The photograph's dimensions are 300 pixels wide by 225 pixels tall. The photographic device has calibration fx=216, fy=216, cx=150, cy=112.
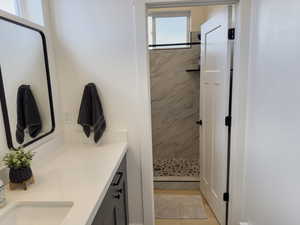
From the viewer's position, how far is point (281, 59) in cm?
135

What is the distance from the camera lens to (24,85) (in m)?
1.50

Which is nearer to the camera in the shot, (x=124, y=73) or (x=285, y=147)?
(x=285, y=147)

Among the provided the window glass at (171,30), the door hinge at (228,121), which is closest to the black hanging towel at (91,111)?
the door hinge at (228,121)

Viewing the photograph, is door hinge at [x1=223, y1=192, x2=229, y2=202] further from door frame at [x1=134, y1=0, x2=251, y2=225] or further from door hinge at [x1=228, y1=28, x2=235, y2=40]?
door hinge at [x1=228, y1=28, x2=235, y2=40]

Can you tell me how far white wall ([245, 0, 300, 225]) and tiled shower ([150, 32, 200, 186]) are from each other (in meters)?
1.68

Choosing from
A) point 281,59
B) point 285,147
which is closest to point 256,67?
point 281,59

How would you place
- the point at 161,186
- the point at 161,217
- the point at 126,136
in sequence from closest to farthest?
the point at 126,136 → the point at 161,217 → the point at 161,186

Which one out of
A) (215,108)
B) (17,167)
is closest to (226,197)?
(215,108)

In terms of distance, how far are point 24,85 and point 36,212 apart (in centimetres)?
87

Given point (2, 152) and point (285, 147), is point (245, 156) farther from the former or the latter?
point (2, 152)

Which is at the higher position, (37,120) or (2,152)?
(37,120)

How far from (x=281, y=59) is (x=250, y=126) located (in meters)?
0.65

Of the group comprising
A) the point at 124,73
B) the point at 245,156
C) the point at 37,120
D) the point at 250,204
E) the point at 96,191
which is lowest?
the point at 250,204

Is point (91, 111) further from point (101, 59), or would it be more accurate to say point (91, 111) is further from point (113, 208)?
point (113, 208)
